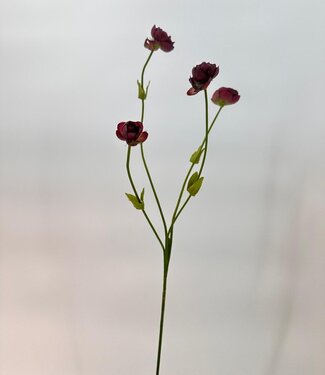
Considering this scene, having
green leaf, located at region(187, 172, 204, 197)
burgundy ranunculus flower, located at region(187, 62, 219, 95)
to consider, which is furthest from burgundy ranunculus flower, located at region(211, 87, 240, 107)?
green leaf, located at region(187, 172, 204, 197)

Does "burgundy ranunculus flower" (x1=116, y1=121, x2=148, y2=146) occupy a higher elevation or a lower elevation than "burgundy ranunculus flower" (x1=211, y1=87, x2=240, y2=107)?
lower

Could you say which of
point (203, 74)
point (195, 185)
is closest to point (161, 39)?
point (203, 74)

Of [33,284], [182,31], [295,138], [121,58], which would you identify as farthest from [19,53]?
[295,138]

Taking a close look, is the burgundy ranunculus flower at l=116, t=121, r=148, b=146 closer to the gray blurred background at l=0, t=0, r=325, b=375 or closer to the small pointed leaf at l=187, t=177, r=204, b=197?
the small pointed leaf at l=187, t=177, r=204, b=197

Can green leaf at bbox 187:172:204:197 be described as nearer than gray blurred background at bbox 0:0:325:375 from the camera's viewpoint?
Yes

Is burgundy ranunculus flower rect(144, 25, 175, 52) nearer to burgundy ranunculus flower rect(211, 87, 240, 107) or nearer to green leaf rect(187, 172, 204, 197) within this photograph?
burgundy ranunculus flower rect(211, 87, 240, 107)

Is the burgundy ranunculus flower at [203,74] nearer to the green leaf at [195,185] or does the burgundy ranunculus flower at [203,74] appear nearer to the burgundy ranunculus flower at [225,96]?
the burgundy ranunculus flower at [225,96]
